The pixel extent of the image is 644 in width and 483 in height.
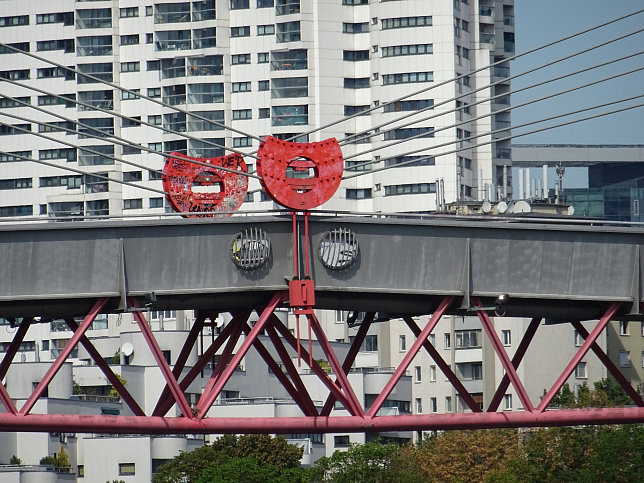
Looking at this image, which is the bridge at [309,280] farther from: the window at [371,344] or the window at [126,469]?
the window at [371,344]

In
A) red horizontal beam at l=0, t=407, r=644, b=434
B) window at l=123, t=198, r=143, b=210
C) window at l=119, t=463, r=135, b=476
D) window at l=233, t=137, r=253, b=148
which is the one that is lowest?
window at l=119, t=463, r=135, b=476

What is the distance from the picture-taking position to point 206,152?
521ft

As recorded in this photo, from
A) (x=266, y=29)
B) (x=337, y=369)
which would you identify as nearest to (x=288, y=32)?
(x=266, y=29)

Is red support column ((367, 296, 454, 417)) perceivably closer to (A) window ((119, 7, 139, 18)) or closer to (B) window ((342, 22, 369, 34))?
(B) window ((342, 22, 369, 34))

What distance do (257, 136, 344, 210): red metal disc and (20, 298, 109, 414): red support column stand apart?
14.0 feet

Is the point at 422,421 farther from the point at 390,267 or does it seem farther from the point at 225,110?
the point at 225,110

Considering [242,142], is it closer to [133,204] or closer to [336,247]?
[133,204]

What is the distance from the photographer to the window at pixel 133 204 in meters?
155

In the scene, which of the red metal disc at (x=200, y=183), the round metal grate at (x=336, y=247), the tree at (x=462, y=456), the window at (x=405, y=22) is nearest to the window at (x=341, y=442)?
the tree at (x=462, y=456)

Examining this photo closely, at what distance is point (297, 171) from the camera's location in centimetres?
3588

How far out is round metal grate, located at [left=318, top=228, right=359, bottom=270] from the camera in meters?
36.7

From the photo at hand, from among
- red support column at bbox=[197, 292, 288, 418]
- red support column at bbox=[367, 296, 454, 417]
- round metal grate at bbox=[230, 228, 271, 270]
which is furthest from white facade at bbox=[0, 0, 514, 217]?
red support column at bbox=[197, 292, 288, 418]

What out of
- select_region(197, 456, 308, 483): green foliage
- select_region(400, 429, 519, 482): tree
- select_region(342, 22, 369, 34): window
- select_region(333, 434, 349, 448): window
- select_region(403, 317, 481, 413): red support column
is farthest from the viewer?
select_region(342, 22, 369, 34): window

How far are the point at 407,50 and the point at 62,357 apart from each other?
117411 mm
